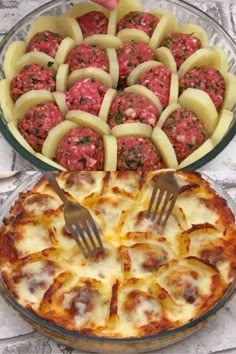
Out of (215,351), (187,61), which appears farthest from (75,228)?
(187,61)

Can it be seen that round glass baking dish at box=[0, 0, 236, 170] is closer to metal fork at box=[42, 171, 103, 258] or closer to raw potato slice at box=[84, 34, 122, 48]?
raw potato slice at box=[84, 34, 122, 48]

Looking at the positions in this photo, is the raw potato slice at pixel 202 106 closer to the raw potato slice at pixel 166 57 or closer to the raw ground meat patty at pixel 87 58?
the raw potato slice at pixel 166 57

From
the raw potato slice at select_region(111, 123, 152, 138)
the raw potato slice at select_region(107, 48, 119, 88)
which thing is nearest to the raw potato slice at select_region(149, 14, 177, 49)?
the raw potato slice at select_region(107, 48, 119, 88)

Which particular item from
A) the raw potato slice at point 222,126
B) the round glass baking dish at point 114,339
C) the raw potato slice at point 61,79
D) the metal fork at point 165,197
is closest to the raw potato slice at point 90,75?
the raw potato slice at point 61,79

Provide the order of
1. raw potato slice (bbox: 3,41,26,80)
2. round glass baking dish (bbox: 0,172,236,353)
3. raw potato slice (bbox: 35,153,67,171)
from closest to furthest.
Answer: round glass baking dish (bbox: 0,172,236,353) < raw potato slice (bbox: 35,153,67,171) < raw potato slice (bbox: 3,41,26,80)

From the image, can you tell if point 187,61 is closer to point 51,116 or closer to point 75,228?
point 51,116

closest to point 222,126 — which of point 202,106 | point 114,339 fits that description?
point 202,106

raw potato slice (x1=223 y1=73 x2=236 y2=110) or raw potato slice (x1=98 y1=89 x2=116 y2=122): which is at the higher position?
raw potato slice (x1=223 y1=73 x2=236 y2=110)
